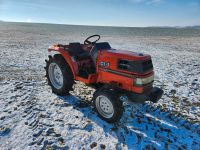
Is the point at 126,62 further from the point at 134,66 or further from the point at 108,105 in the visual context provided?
the point at 108,105

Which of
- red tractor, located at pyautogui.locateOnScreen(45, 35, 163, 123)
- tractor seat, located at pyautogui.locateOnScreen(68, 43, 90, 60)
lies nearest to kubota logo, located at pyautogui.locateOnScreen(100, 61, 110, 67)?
red tractor, located at pyautogui.locateOnScreen(45, 35, 163, 123)

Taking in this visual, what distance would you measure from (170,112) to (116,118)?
1.94 metres

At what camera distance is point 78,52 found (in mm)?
6129

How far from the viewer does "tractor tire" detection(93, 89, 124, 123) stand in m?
4.58

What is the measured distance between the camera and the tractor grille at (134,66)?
4.48 meters

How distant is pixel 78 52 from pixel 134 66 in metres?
2.26

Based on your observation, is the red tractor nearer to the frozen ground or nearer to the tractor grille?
the tractor grille

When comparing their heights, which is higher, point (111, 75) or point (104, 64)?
point (104, 64)

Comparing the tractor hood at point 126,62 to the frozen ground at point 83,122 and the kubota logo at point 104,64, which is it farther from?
the frozen ground at point 83,122

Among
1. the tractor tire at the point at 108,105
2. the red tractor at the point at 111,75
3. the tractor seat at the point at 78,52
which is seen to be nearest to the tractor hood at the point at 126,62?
the red tractor at the point at 111,75

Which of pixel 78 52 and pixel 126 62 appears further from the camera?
pixel 78 52

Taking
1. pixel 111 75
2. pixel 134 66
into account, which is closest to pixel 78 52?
pixel 111 75

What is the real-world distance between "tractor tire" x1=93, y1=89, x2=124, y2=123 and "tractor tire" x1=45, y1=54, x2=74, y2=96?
52.4 inches

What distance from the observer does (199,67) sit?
11391 mm
